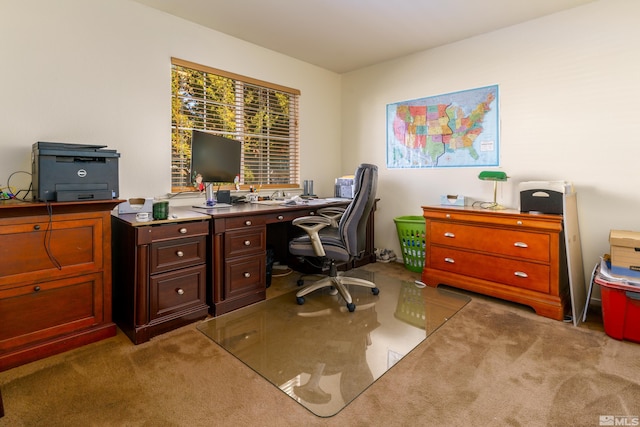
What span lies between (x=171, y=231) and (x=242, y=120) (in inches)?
66.6

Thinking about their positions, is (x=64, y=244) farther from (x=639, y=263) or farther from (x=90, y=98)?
(x=639, y=263)

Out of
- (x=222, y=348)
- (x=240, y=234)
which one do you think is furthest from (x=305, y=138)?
(x=222, y=348)

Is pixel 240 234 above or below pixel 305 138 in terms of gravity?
below

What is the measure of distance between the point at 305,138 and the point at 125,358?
3009mm

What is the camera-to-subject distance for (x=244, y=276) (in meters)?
2.64

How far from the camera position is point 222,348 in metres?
2.06

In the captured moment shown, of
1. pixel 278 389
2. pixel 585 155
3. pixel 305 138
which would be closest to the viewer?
pixel 278 389

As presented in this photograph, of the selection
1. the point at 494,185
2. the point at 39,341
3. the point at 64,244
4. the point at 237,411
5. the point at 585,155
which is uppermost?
the point at 585,155

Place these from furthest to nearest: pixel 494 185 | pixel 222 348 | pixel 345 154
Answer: pixel 345 154 → pixel 494 185 → pixel 222 348

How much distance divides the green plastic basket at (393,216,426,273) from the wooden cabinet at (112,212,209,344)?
7.26 feet

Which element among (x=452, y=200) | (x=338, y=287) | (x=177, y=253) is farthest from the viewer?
(x=452, y=200)

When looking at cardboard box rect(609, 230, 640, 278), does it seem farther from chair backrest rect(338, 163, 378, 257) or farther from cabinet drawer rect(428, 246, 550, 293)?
chair backrest rect(338, 163, 378, 257)

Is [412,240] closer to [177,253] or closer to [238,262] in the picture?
[238,262]

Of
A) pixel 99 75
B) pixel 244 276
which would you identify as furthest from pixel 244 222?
pixel 99 75
